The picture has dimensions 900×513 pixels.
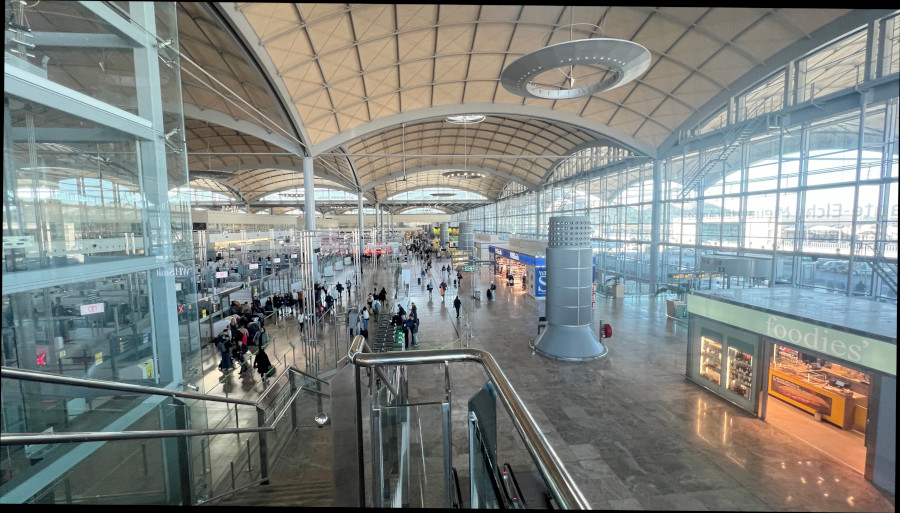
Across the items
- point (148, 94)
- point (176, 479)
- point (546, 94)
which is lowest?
point (176, 479)

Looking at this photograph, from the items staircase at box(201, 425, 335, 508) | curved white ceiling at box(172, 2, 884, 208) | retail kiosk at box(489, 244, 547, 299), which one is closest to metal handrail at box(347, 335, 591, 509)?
staircase at box(201, 425, 335, 508)

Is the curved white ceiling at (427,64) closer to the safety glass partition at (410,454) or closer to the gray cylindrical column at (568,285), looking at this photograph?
the gray cylindrical column at (568,285)

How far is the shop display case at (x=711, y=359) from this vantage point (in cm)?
798

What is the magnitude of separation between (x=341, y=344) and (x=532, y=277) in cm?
1120

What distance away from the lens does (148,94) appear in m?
3.55

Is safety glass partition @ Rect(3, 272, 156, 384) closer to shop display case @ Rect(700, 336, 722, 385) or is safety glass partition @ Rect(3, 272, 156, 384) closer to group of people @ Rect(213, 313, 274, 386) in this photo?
group of people @ Rect(213, 313, 274, 386)

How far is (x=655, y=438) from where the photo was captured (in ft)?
20.4

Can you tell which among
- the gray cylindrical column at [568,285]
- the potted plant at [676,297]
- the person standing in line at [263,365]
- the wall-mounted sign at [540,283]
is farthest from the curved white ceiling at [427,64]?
the wall-mounted sign at [540,283]

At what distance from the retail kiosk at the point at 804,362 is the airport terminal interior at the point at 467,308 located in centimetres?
5

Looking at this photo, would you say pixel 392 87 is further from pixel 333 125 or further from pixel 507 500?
pixel 507 500

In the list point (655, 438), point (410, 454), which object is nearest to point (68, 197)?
point (410, 454)

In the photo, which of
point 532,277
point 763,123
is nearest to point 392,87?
point 532,277

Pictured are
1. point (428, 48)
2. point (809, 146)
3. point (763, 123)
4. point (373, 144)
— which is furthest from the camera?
point (373, 144)

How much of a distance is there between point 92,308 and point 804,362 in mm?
9739
